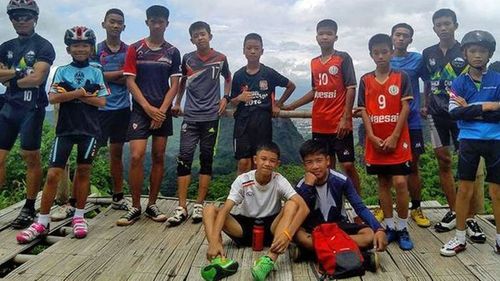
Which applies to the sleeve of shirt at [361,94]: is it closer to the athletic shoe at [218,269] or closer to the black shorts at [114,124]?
the athletic shoe at [218,269]

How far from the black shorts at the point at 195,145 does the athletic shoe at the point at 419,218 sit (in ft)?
7.43

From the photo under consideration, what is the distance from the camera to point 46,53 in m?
4.75

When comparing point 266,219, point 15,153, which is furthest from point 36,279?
point 15,153

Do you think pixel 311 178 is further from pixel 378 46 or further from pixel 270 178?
pixel 378 46

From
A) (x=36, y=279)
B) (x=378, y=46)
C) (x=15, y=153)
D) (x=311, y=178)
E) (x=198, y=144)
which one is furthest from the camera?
(x=15, y=153)

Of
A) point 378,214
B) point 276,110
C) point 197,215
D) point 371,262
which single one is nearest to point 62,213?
point 197,215

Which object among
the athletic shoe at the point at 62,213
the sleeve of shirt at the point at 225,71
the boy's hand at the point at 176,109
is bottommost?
the athletic shoe at the point at 62,213

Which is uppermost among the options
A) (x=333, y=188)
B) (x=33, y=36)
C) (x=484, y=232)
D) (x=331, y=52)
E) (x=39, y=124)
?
(x=33, y=36)

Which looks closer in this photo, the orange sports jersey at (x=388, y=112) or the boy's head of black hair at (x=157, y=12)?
the orange sports jersey at (x=388, y=112)

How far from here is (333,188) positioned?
166 inches

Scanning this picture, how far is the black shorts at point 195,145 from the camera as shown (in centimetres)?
525

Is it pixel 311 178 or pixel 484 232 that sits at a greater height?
pixel 311 178

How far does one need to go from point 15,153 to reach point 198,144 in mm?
5676

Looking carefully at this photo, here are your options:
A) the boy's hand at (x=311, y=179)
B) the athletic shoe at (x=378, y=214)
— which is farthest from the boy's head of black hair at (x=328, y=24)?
the athletic shoe at (x=378, y=214)
